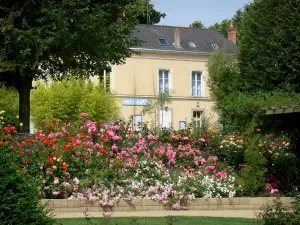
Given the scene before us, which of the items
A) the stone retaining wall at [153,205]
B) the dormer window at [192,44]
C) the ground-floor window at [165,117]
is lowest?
the stone retaining wall at [153,205]

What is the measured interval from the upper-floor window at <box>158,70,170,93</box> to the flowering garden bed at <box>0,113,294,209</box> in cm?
3278

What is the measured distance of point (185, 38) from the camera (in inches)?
2259

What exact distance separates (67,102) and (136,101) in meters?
12.9

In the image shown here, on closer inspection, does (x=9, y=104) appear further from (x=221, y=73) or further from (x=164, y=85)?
(x=164, y=85)

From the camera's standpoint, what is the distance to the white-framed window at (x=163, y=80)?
54.1 meters

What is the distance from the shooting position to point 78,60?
24625 millimetres

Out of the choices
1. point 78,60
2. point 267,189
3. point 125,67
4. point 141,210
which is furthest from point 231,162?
point 125,67

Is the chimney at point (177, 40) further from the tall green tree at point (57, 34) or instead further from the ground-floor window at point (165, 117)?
the tall green tree at point (57, 34)

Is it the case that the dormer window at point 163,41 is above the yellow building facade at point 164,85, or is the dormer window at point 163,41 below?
above

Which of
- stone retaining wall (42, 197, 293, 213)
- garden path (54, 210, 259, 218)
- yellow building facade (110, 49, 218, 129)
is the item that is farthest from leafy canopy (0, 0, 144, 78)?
yellow building facade (110, 49, 218, 129)

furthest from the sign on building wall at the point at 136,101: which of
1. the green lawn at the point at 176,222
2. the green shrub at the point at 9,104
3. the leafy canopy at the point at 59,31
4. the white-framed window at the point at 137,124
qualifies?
the green lawn at the point at 176,222

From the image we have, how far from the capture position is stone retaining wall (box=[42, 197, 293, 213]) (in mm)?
15289

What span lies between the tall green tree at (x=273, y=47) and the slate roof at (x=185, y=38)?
19.8 metres

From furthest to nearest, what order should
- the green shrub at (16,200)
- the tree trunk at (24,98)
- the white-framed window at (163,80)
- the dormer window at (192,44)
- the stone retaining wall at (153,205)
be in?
1. the dormer window at (192,44)
2. the white-framed window at (163,80)
3. the tree trunk at (24,98)
4. the stone retaining wall at (153,205)
5. the green shrub at (16,200)
